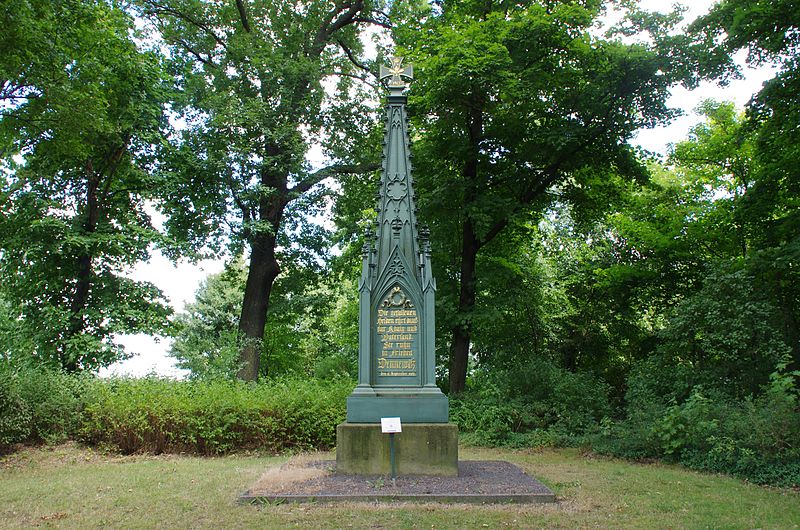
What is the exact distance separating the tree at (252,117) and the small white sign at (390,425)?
33.8 ft

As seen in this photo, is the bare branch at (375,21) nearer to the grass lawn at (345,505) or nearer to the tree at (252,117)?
the tree at (252,117)

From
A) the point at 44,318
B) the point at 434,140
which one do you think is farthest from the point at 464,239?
the point at 44,318

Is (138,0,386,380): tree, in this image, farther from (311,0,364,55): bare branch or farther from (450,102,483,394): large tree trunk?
(450,102,483,394): large tree trunk

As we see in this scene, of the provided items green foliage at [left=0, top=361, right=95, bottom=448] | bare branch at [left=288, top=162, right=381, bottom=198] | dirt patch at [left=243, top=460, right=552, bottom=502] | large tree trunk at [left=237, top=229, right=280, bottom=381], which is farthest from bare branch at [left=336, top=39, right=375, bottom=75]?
dirt patch at [left=243, top=460, right=552, bottom=502]

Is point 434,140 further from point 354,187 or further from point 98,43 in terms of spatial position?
point 98,43

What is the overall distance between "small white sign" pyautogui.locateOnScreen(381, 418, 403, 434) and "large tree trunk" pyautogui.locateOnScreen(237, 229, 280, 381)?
10536mm

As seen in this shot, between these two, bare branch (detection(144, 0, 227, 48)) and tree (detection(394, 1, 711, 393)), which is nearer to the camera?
tree (detection(394, 1, 711, 393))

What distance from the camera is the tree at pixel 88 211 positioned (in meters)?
14.6

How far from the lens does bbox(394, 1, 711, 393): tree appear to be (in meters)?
14.9

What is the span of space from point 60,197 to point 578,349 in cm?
1727

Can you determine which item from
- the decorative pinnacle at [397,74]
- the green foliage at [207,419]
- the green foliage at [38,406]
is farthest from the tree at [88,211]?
the decorative pinnacle at [397,74]

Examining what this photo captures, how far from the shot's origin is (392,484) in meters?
7.79

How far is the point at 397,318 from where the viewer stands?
370 inches

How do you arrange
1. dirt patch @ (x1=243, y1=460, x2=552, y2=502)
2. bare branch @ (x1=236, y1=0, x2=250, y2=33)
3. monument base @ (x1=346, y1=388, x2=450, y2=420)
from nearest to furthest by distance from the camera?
dirt patch @ (x1=243, y1=460, x2=552, y2=502) → monument base @ (x1=346, y1=388, x2=450, y2=420) → bare branch @ (x1=236, y1=0, x2=250, y2=33)
